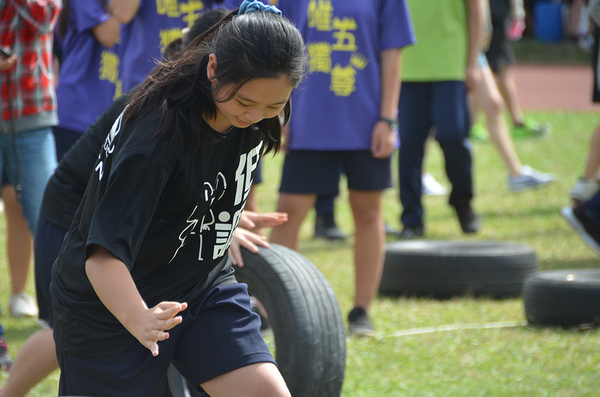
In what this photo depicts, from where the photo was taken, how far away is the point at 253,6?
Answer: 2084mm

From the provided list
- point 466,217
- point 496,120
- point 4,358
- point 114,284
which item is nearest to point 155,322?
point 114,284

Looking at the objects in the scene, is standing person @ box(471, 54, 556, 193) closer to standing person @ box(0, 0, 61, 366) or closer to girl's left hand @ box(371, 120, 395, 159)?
girl's left hand @ box(371, 120, 395, 159)

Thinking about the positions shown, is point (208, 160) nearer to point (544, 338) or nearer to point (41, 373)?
point (41, 373)

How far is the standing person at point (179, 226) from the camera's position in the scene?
184cm

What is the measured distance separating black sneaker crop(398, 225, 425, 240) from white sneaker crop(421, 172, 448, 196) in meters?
1.70

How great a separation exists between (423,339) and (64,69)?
2256 mm

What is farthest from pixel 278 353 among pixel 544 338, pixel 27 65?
pixel 27 65

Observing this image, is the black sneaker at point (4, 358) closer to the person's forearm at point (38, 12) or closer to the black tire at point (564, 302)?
the person's forearm at point (38, 12)

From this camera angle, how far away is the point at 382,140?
3.74m

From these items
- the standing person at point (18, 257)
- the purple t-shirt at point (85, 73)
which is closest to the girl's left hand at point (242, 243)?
the purple t-shirt at point (85, 73)

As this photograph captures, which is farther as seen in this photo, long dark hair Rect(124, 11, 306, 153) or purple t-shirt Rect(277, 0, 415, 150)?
purple t-shirt Rect(277, 0, 415, 150)

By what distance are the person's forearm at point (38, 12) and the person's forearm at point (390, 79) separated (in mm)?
1640

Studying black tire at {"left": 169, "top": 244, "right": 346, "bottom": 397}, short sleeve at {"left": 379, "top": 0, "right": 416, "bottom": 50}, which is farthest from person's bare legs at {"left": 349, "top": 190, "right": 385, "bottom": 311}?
black tire at {"left": 169, "top": 244, "right": 346, "bottom": 397}

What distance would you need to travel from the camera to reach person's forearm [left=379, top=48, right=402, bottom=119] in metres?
3.74
